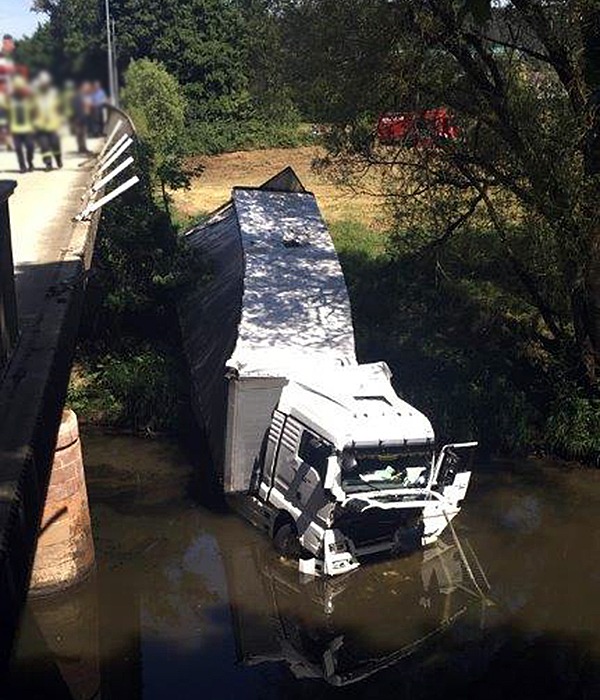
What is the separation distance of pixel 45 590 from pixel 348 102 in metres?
11.9

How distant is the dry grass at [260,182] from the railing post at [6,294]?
64.3ft

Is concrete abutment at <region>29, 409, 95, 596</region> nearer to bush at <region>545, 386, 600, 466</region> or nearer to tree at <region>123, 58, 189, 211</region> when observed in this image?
bush at <region>545, 386, 600, 466</region>

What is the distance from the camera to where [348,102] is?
1823cm

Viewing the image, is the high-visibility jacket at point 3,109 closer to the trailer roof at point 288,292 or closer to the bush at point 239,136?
the trailer roof at point 288,292

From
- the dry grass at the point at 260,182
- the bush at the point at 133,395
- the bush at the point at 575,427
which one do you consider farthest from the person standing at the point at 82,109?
the dry grass at the point at 260,182

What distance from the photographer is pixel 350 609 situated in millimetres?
13625

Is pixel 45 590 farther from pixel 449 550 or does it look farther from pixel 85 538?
pixel 449 550

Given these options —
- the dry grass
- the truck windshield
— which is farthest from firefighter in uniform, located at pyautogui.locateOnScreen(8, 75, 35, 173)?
the dry grass

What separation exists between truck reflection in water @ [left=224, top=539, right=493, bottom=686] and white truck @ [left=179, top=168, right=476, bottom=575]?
20.4 inches

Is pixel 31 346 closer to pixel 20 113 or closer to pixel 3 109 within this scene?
pixel 20 113

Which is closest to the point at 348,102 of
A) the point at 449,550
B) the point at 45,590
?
the point at 449,550

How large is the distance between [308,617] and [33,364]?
6106 millimetres

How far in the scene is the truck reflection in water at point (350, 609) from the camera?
12664mm

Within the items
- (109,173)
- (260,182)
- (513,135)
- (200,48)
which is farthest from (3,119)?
(200,48)
